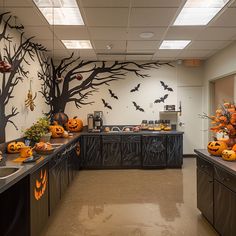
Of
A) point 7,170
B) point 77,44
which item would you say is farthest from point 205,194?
point 77,44

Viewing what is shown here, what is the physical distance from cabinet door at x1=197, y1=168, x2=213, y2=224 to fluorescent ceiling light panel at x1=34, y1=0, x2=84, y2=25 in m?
2.71

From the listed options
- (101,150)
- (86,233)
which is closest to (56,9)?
(86,233)

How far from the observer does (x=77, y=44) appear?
4.73 m

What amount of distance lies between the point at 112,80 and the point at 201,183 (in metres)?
3.94

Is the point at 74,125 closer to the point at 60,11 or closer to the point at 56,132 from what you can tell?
the point at 56,132

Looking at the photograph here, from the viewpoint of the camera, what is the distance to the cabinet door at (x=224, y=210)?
209 cm

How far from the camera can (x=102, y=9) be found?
3059mm

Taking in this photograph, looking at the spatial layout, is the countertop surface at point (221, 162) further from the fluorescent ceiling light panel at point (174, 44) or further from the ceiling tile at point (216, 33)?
the fluorescent ceiling light panel at point (174, 44)

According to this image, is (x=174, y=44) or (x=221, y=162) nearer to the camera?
(x=221, y=162)

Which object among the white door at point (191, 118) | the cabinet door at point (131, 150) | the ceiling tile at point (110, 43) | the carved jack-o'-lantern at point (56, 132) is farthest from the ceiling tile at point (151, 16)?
the white door at point (191, 118)

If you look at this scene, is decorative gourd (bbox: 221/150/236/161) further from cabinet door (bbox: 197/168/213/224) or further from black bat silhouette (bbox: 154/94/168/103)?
black bat silhouette (bbox: 154/94/168/103)

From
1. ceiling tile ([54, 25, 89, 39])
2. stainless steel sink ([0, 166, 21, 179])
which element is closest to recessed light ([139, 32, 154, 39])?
ceiling tile ([54, 25, 89, 39])

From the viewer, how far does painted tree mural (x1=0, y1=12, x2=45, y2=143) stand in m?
3.19

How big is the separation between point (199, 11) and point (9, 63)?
284cm
